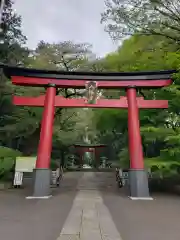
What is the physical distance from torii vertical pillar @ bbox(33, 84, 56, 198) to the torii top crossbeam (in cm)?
63

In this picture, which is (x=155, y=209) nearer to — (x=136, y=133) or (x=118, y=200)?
(x=118, y=200)

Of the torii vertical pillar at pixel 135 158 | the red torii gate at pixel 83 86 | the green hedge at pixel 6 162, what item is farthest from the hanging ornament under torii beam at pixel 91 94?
the green hedge at pixel 6 162

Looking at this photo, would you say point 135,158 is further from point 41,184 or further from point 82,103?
point 41,184

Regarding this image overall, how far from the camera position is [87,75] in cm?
1389

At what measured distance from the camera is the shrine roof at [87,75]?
13.5 metres

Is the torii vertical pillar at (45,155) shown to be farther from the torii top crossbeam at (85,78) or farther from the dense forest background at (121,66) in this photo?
the dense forest background at (121,66)

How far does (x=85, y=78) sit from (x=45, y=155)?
4.48m

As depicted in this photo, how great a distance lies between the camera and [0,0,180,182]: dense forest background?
43.1 feet

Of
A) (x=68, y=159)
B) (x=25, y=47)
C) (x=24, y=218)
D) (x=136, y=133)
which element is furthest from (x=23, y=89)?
(x=68, y=159)

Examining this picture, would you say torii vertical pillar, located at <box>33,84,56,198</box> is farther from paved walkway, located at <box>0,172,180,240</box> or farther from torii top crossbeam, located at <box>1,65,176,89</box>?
paved walkway, located at <box>0,172,180,240</box>

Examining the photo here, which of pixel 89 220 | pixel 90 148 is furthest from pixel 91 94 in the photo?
pixel 90 148

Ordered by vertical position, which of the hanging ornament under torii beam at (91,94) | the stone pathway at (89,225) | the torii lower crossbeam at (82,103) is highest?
the hanging ornament under torii beam at (91,94)

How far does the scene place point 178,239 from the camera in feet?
18.3

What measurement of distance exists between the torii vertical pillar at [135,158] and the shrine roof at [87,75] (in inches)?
29.0
